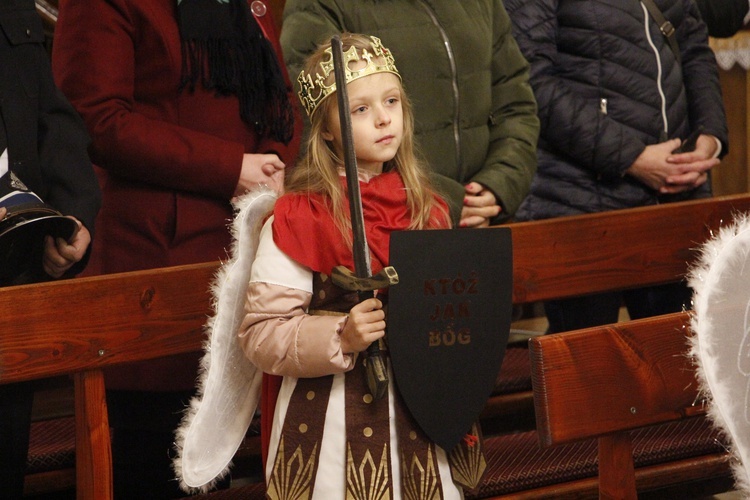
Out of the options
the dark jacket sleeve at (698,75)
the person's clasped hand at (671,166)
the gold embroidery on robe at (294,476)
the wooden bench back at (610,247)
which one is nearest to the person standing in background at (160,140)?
the gold embroidery on robe at (294,476)

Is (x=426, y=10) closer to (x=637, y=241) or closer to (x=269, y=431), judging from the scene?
(x=637, y=241)

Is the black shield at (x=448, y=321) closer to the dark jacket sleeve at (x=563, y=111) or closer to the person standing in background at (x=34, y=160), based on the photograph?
the person standing in background at (x=34, y=160)

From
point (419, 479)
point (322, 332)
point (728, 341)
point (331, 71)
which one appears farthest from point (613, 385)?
point (331, 71)

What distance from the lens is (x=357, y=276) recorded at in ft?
5.48

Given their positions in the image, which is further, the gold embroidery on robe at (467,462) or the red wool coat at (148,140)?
the red wool coat at (148,140)

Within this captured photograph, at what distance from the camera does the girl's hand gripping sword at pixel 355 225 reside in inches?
63.3

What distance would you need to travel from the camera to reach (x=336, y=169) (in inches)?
75.0

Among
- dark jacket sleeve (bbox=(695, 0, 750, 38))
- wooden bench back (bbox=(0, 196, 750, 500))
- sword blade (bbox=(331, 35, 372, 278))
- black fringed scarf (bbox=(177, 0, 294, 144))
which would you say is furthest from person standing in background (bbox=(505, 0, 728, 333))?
sword blade (bbox=(331, 35, 372, 278))

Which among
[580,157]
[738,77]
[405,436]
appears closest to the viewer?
[405,436]

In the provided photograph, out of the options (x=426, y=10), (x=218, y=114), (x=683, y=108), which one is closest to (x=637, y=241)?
(x=683, y=108)

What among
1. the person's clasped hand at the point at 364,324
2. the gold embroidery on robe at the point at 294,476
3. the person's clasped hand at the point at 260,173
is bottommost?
the gold embroidery on robe at the point at 294,476

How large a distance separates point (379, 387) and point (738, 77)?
4.23 meters

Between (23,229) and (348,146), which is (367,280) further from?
(23,229)

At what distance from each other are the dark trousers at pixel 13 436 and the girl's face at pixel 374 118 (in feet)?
2.73
